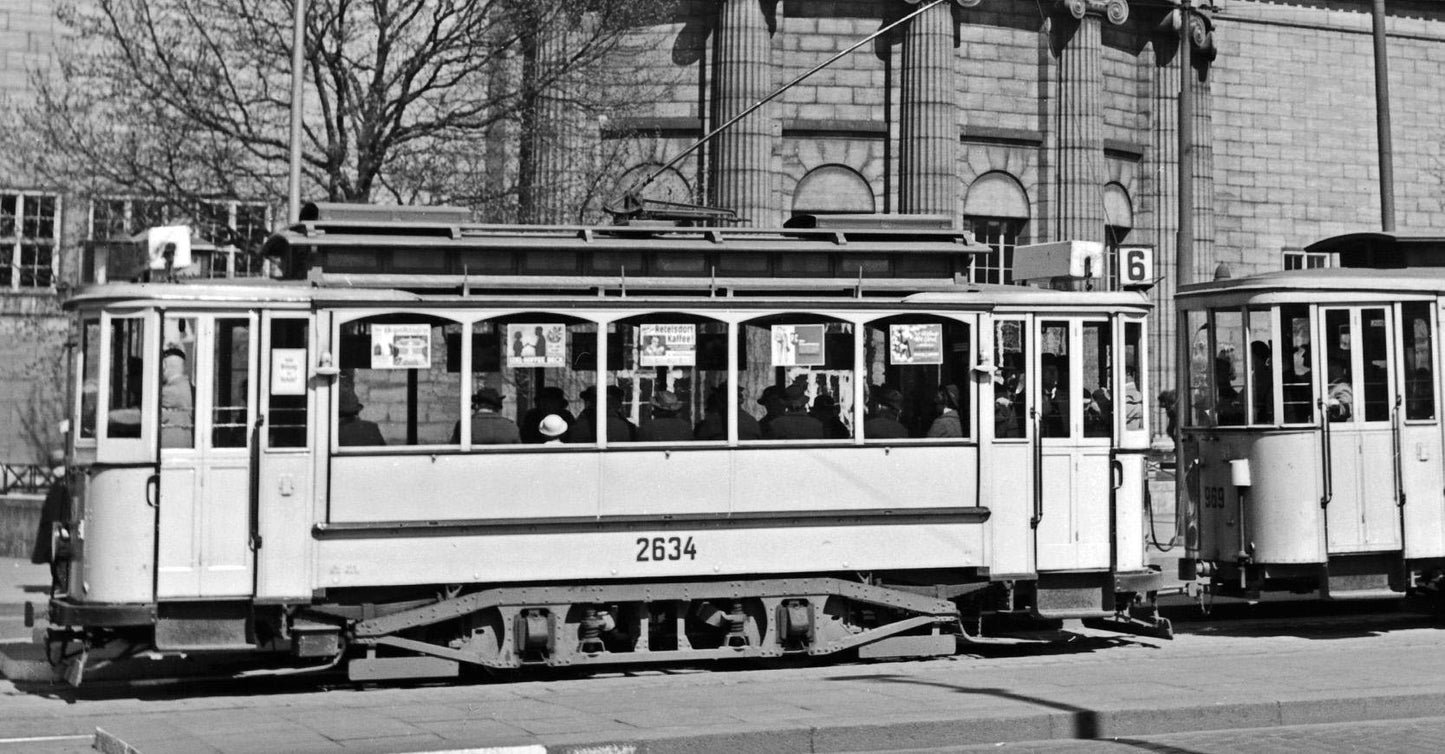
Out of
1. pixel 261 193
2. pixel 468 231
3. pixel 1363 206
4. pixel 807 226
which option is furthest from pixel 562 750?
pixel 1363 206

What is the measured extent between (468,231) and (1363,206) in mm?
28473

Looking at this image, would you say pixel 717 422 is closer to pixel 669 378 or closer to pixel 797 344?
pixel 669 378

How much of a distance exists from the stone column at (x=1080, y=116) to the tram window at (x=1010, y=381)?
1868 centimetres

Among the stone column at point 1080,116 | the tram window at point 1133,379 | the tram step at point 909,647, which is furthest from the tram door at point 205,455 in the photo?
the stone column at point 1080,116

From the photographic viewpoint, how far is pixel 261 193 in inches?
850

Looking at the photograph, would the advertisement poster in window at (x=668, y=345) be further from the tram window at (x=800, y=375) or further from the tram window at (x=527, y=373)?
the tram window at (x=800, y=375)

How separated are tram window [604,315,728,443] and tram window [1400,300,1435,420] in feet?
19.0

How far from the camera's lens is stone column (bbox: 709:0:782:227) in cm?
2973

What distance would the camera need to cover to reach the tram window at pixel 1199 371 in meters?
15.6

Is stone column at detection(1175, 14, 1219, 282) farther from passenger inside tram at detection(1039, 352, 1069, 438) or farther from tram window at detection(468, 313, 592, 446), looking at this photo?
tram window at detection(468, 313, 592, 446)

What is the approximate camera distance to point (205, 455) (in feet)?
40.3

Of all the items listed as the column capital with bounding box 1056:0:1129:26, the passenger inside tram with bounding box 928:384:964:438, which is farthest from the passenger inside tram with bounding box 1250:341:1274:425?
the column capital with bounding box 1056:0:1129:26

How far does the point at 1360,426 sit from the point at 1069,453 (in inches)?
113

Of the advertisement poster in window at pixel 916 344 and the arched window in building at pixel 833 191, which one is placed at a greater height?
the arched window in building at pixel 833 191
